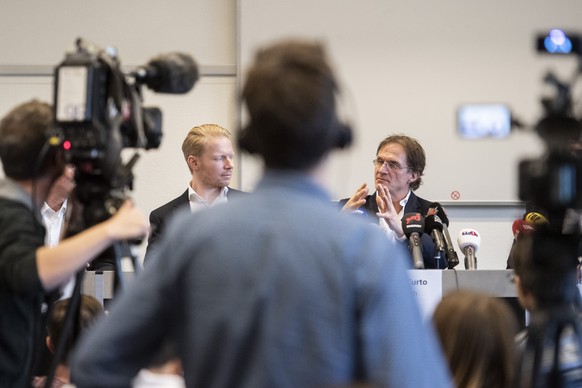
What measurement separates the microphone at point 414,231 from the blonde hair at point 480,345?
1980 mm

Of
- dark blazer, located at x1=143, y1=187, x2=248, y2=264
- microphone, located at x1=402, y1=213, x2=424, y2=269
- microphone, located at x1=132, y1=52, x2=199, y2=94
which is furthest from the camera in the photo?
dark blazer, located at x1=143, y1=187, x2=248, y2=264

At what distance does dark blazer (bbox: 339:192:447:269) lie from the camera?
4082 mm

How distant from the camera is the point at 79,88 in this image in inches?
83.4

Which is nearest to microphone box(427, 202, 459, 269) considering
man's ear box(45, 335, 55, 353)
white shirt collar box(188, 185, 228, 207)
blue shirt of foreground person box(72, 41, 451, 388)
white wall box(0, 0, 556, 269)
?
white shirt collar box(188, 185, 228, 207)

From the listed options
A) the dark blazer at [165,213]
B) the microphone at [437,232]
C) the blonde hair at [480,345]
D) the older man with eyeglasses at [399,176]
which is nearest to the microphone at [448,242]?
the microphone at [437,232]

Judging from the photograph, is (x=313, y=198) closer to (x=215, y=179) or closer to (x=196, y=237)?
(x=196, y=237)

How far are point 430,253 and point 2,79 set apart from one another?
10.9 ft

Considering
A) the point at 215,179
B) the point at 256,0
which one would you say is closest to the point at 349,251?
the point at 215,179

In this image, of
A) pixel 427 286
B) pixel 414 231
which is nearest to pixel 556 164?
pixel 427 286

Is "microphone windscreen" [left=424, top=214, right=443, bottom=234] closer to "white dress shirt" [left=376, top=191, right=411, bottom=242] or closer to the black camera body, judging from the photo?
"white dress shirt" [left=376, top=191, right=411, bottom=242]

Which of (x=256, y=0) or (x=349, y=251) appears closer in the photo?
(x=349, y=251)

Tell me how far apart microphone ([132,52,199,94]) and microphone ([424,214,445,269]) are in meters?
2.02

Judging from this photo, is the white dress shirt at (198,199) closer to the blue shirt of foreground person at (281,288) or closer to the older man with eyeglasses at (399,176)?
the older man with eyeglasses at (399,176)

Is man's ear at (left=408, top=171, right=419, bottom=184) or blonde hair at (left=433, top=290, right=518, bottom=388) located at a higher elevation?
man's ear at (left=408, top=171, right=419, bottom=184)
